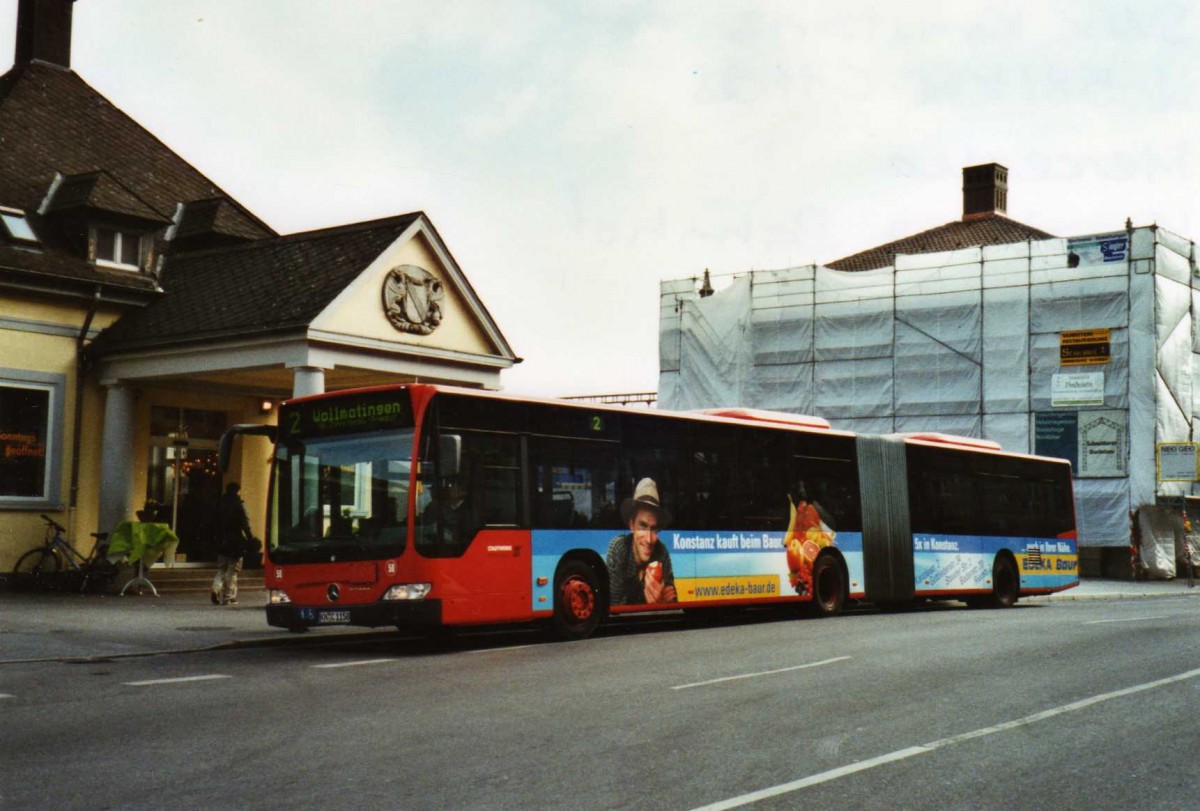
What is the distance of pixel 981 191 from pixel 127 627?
49.1 meters

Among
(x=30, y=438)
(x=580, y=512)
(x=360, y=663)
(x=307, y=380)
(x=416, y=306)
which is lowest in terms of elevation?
(x=360, y=663)

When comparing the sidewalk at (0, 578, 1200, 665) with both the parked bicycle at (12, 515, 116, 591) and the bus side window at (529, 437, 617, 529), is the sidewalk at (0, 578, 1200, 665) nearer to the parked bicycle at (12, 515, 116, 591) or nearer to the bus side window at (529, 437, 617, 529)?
the parked bicycle at (12, 515, 116, 591)

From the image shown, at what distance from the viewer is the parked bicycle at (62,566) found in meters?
22.8

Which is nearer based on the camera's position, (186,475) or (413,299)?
(413,299)

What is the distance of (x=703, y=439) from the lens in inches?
745

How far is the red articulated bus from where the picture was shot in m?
14.4

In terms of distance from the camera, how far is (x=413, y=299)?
24.7 metres

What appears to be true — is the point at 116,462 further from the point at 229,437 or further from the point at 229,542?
the point at 229,437

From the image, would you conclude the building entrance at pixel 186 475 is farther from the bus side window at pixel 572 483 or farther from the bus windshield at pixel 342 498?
the bus side window at pixel 572 483

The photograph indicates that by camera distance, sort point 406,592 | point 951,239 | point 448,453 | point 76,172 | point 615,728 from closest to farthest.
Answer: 1. point 615,728
2. point 448,453
3. point 406,592
4. point 76,172
5. point 951,239

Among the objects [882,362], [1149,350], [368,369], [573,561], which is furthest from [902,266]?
[573,561]

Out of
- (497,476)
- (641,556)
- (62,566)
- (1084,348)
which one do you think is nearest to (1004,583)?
(641,556)

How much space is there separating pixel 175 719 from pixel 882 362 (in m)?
35.5

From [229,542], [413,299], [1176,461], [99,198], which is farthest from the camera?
[1176,461]
